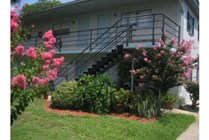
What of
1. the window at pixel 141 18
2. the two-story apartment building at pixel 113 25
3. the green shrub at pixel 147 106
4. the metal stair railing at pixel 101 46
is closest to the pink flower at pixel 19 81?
the green shrub at pixel 147 106

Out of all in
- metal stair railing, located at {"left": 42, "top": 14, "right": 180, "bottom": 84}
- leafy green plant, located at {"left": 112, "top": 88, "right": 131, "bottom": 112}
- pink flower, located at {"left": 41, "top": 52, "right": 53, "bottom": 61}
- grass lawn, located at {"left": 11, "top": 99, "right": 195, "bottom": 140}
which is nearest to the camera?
pink flower, located at {"left": 41, "top": 52, "right": 53, "bottom": 61}

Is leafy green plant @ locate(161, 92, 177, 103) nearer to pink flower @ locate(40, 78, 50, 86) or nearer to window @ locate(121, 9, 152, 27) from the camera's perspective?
window @ locate(121, 9, 152, 27)

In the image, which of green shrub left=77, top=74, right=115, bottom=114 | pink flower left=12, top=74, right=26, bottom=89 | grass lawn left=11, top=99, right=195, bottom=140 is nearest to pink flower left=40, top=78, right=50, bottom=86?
pink flower left=12, top=74, right=26, bottom=89

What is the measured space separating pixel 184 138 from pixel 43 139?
12.2 ft

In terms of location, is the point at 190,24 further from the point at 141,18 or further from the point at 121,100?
the point at 121,100

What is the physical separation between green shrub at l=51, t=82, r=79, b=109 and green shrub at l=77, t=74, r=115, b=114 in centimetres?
21

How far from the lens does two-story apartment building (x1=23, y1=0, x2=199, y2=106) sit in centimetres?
1207

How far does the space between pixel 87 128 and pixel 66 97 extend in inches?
120

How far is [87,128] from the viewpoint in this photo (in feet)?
21.7

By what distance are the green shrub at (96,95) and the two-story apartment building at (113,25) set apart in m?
2.00

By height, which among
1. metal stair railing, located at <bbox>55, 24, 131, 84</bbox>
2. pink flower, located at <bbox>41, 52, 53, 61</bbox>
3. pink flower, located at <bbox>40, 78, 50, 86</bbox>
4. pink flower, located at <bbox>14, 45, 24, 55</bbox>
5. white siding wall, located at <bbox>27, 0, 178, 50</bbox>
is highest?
white siding wall, located at <bbox>27, 0, 178, 50</bbox>

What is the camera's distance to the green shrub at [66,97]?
369 inches

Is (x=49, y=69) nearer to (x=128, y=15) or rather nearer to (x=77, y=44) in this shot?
A: (x=128, y=15)

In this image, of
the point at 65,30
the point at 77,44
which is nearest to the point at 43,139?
the point at 77,44
